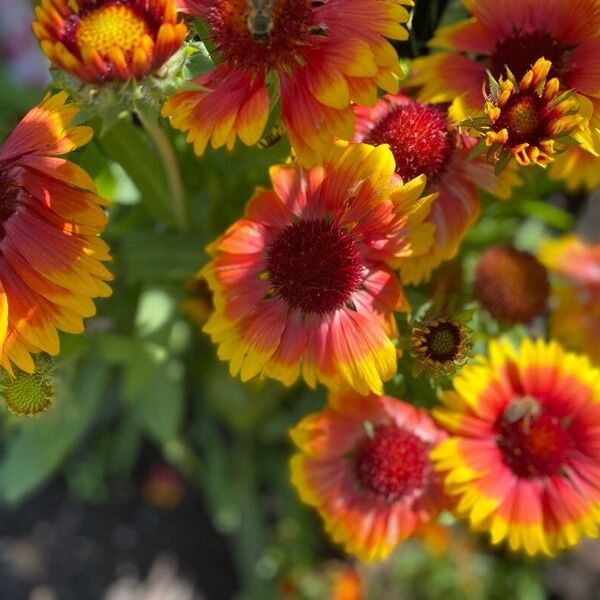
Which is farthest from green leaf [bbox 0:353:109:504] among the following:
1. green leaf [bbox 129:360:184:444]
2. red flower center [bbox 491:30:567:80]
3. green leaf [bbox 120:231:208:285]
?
red flower center [bbox 491:30:567:80]

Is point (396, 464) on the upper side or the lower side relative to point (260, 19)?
lower

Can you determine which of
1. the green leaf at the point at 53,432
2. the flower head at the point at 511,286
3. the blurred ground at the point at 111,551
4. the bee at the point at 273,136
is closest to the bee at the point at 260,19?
the bee at the point at 273,136

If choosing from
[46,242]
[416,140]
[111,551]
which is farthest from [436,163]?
[111,551]

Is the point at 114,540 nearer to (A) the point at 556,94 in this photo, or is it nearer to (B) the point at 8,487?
(B) the point at 8,487

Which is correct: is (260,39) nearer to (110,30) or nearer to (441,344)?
(110,30)

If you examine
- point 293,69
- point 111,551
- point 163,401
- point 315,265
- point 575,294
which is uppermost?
point 293,69

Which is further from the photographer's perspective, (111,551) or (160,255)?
(111,551)

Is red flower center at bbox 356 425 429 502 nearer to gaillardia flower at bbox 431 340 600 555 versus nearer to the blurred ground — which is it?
gaillardia flower at bbox 431 340 600 555

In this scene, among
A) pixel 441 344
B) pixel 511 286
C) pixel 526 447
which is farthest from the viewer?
pixel 511 286
